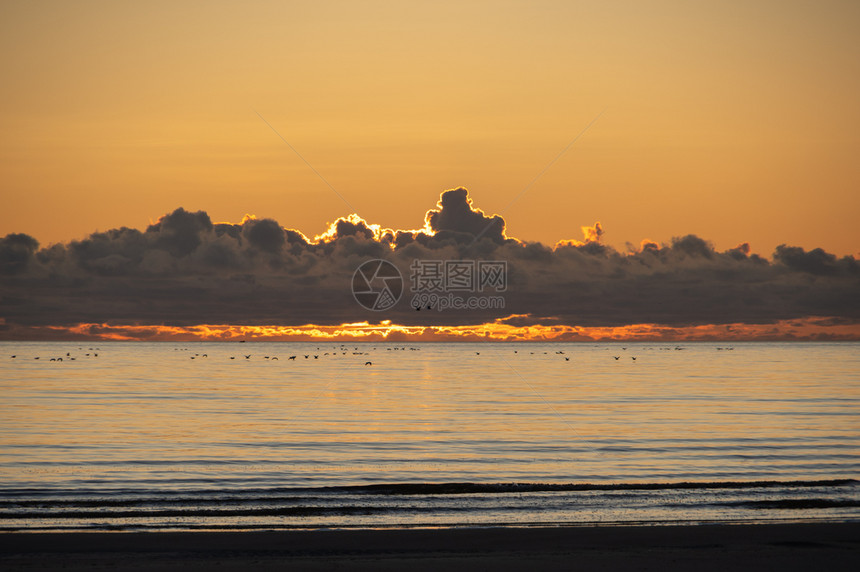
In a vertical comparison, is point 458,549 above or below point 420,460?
above

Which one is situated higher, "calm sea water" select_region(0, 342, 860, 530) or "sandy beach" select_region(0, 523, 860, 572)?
"sandy beach" select_region(0, 523, 860, 572)

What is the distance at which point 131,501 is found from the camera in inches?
1007

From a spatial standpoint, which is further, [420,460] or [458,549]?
[420,460]

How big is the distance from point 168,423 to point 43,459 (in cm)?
1536

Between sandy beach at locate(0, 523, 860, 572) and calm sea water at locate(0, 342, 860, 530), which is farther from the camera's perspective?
calm sea water at locate(0, 342, 860, 530)

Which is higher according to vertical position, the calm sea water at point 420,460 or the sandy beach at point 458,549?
the sandy beach at point 458,549

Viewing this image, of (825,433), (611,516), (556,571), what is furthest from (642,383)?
(556,571)

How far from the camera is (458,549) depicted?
60.6 feet

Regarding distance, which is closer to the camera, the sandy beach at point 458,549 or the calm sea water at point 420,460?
the sandy beach at point 458,549

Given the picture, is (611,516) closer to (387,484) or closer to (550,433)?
(387,484)

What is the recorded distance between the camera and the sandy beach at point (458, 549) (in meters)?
17.0

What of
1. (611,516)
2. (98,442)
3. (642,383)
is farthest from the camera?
(642,383)

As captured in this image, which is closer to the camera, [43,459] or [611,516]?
[611,516]

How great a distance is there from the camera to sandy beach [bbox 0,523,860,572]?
17.0 meters
